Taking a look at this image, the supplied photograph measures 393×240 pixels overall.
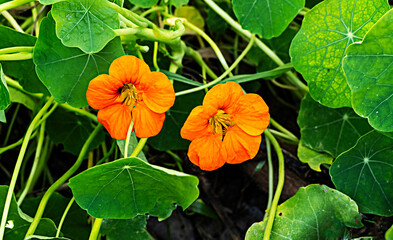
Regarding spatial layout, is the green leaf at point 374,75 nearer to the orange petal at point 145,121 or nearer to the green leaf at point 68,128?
the orange petal at point 145,121

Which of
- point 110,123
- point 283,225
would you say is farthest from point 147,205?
point 283,225

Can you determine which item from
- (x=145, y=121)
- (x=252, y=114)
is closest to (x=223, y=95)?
(x=252, y=114)

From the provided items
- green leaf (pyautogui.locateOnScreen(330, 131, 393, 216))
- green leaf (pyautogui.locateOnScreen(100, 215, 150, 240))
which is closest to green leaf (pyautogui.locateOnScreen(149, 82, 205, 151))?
green leaf (pyautogui.locateOnScreen(100, 215, 150, 240))

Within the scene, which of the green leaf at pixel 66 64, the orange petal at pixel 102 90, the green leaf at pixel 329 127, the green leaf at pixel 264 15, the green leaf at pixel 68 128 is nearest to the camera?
the orange petal at pixel 102 90

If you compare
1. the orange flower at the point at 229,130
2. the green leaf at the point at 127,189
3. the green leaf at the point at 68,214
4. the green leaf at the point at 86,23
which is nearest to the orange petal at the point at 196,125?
the orange flower at the point at 229,130

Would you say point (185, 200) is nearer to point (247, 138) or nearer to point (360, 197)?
point (247, 138)

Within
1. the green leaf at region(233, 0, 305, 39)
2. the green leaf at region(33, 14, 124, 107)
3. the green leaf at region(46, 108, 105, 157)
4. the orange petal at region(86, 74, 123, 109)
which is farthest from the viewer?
the green leaf at region(46, 108, 105, 157)

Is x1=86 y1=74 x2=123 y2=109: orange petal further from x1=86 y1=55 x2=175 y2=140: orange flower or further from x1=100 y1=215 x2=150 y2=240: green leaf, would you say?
x1=100 y1=215 x2=150 y2=240: green leaf

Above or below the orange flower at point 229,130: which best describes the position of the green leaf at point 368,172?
below
